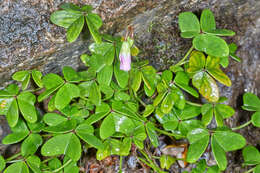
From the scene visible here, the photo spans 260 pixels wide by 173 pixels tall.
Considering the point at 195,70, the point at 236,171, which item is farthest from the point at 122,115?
the point at 236,171

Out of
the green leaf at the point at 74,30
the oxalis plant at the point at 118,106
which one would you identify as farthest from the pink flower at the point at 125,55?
the green leaf at the point at 74,30

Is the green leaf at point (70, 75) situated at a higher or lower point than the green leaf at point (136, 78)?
higher

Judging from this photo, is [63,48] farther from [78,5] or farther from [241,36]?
[241,36]

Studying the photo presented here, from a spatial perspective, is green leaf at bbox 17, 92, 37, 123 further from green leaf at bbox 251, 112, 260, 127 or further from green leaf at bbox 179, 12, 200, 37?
green leaf at bbox 251, 112, 260, 127

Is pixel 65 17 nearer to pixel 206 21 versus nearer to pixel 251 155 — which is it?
pixel 206 21

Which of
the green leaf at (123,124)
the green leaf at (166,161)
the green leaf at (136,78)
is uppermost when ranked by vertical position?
the green leaf at (136,78)

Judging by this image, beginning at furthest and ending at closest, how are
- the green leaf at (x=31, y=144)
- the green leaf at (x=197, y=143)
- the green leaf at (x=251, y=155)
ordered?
1. the green leaf at (x=251, y=155)
2. the green leaf at (x=31, y=144)
3. the green leaf at (x=197, y=143)

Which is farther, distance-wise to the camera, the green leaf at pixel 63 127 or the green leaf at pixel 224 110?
the green leaf at pixel 224 110

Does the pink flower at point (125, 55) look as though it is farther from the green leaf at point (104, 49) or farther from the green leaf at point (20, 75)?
the green leaf at point (20, 75)
